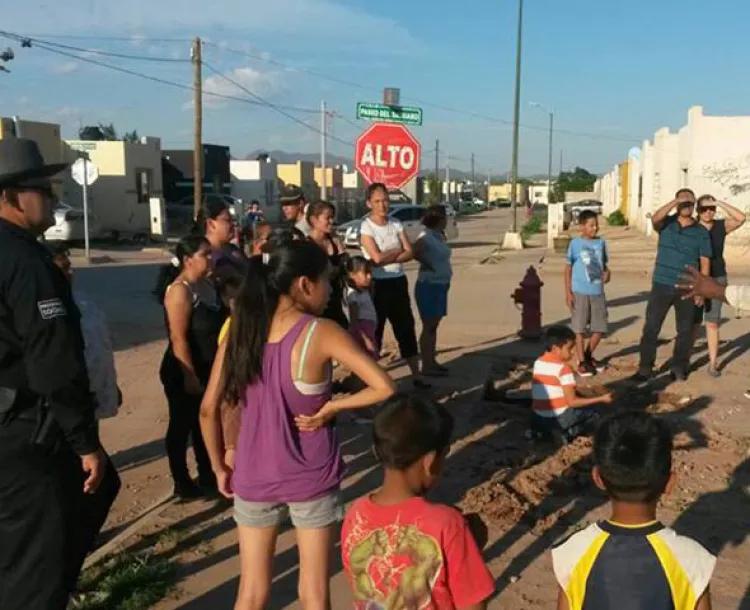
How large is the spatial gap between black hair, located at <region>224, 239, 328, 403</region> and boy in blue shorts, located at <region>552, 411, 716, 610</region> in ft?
3.97

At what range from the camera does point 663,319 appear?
839 cm

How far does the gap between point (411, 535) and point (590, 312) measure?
22.4 ft

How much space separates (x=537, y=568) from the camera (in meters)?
4.47

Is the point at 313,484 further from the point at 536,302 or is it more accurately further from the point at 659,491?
the point at 536,302

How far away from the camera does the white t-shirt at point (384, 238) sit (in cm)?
763

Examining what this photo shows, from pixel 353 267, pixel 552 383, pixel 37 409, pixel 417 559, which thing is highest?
pixel 353 267

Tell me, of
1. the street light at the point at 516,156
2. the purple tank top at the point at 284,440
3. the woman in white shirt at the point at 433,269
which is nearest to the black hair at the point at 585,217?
the woman in white shirt at the point at 433,269

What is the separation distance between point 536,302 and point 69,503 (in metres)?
8.31

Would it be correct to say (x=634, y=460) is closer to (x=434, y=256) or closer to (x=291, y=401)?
(x=291, y=401)

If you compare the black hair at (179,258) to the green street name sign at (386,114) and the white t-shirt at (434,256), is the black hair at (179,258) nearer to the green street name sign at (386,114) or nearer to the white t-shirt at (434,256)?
the white t-shirt at (434,256)

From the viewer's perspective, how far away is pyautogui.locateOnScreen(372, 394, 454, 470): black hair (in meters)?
2.45

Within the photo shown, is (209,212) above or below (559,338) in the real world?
above

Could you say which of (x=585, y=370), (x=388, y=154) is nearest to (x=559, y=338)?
(x=585, y=370)

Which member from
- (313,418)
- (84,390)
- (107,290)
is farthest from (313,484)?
(107,290)
